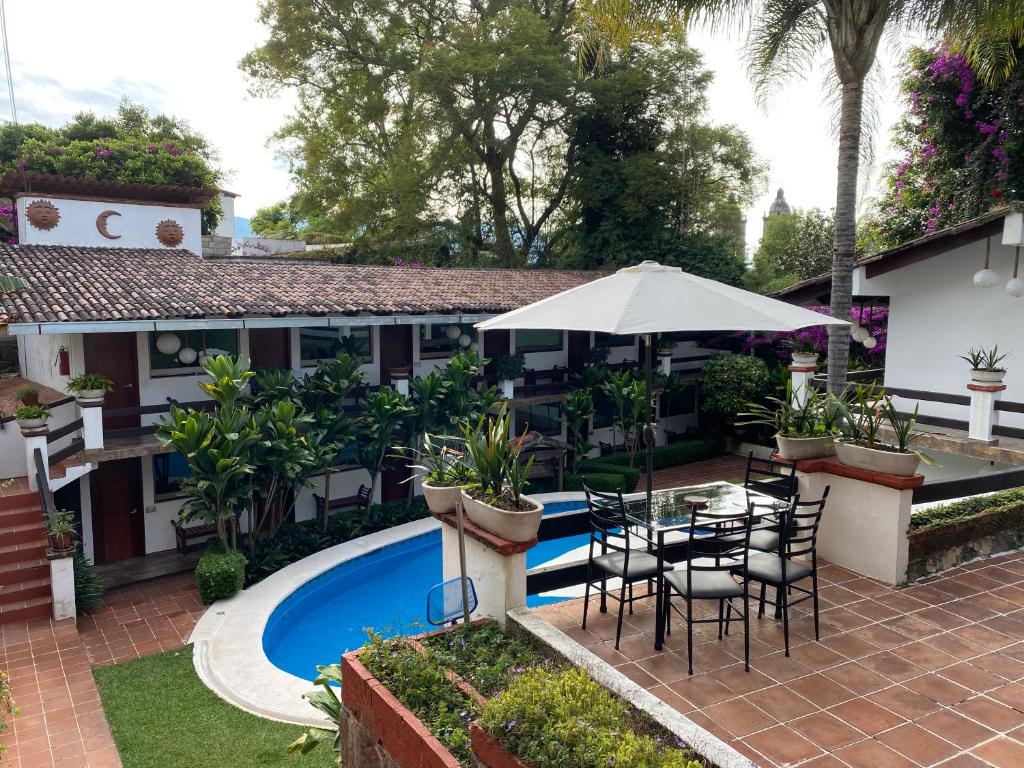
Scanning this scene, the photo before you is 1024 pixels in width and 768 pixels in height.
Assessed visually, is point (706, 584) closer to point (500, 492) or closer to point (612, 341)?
point (500, 492)

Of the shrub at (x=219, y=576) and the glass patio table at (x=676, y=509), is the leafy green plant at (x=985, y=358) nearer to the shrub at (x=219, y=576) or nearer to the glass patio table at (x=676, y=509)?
the glass patio table at (x=676, y=509)

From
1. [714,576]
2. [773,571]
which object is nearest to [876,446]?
[773,571]

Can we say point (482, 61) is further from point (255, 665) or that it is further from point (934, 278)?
point (255, 665)

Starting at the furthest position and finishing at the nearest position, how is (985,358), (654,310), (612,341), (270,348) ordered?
1. (612,341)
2. (270,348)
3. (985,358)
4. (654,310)

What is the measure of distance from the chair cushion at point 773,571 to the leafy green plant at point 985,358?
7.87 meters

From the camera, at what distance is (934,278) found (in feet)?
41.8

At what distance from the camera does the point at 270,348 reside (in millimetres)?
15180

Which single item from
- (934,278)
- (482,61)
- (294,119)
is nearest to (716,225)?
(482,61)

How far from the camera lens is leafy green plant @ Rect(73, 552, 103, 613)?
36.0 ft

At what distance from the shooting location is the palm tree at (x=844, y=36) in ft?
30.4

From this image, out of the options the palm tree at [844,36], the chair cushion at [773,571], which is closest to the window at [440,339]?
the palm tree at [844,36]

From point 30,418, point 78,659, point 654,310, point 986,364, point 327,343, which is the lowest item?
point 78,659

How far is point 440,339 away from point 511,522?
13.3m

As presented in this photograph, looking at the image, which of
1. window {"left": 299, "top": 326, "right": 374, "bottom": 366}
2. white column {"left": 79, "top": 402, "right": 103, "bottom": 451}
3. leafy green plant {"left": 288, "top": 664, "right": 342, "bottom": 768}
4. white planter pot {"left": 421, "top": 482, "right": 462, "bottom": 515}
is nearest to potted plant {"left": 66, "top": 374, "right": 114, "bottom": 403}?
white column {"left": 79, "top": 402, "right": 103, "bottom": 451}
